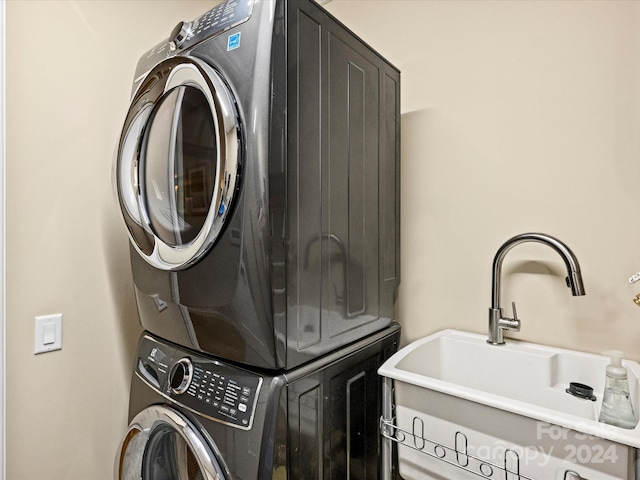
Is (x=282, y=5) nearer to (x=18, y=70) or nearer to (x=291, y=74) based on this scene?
(x=291, y=74)

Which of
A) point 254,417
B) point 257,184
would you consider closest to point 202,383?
point 254,417

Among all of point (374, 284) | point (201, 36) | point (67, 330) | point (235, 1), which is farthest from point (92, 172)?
point (374, 284)

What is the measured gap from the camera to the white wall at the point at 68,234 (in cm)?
124

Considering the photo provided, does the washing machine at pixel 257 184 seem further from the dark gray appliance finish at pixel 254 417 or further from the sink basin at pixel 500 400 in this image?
the sink basin at pixel 500 400

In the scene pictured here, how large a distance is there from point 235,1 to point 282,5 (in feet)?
0.53

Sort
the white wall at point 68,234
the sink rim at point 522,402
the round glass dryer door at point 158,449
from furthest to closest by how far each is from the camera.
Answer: the white wall at point 68,234
the round glass dryer door at point 158,449
the sink rim at point 522,402

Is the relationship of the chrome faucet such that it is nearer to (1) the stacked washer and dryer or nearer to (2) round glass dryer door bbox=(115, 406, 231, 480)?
(1) the stacked washer and dryer

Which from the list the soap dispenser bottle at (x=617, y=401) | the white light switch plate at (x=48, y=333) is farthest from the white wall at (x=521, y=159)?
the white light switch plate at (x=48, y=333)

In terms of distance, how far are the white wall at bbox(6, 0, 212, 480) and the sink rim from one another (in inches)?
42.0

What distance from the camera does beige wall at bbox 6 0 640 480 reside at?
1.10 metres

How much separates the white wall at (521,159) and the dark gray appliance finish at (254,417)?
388 millimetres

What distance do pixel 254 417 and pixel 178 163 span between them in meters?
0.65

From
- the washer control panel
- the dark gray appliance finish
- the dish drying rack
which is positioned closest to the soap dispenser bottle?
the dish drying rack

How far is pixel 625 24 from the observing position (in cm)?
106
